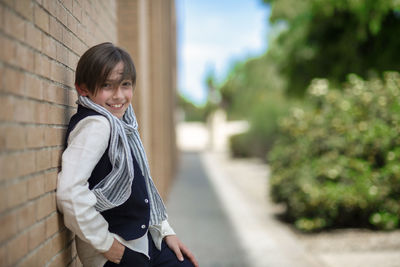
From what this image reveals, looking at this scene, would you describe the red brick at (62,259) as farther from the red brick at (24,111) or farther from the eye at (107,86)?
the eye at (107,86)

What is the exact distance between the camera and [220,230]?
5.87 meters

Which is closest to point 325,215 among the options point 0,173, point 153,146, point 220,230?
point 220,230

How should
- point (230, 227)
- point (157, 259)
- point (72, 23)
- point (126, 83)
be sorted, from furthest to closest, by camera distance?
point (230, 227) < point (72, 23) < point (157, 259) < point (126, 83)

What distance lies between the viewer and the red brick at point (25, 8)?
1403 millimetres

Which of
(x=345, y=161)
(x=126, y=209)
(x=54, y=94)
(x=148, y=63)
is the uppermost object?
(x=148, y=63)

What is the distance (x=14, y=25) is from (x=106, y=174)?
689 millimetres

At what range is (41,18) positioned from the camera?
164 cm

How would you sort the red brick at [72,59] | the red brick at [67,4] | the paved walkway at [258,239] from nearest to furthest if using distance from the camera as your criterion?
the red brick at [67,4], the red brick at [72,59], the paved walkway at [258,239]

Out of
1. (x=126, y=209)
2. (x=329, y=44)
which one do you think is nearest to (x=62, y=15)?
(x=126, y=209)

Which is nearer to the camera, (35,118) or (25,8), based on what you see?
(25,8)

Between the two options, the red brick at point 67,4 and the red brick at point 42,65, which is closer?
the red brick at point 42,65

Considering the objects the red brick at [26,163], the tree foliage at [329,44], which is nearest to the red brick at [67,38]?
the red brick at [26,163]

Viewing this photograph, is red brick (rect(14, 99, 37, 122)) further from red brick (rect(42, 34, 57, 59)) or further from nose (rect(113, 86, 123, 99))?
nose (rect(113, 86, 123, 99))

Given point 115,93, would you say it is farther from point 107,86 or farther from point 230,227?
point 230,227
